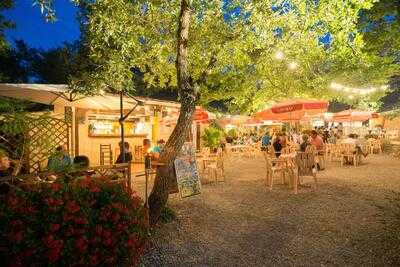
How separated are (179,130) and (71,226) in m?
3.70

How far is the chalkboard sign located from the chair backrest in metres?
3.17

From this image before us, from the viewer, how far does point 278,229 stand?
22.8ft

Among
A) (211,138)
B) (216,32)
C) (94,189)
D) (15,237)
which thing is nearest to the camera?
(15,237)

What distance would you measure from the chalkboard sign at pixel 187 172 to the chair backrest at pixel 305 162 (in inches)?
125

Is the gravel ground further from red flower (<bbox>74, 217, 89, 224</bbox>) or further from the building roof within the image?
the building roof

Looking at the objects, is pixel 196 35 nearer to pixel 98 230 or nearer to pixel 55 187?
pixel 55 187

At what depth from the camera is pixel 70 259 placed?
409 cm

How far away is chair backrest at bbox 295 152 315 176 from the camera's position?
10773 mm

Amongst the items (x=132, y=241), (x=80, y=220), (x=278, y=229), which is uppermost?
(x=80, y=220)

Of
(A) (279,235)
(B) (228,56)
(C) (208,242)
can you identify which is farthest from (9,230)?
(B) (228,56)

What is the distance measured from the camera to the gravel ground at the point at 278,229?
220 inches

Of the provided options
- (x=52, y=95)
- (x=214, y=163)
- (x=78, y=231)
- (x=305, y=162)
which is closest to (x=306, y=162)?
(x=305, y=162)

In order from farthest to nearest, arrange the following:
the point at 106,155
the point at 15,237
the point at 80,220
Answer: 1. the point at 106,155
2. the point at 80,220
3. the point at 15,237

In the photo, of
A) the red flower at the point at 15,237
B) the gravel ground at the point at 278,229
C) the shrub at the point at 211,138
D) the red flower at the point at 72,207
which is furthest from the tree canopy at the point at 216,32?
the shrub at the point at 211,138
